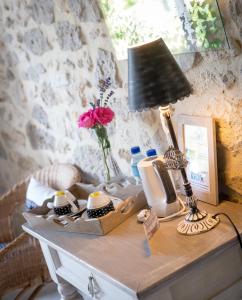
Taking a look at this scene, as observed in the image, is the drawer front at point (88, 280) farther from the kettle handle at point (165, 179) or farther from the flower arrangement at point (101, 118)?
the flower arrangement at point (101, 118)

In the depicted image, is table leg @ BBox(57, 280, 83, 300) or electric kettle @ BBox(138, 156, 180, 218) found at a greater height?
electric kettle @ BBox(138, 156, 180, 218)

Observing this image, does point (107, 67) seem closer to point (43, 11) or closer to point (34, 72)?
point (43, 11)

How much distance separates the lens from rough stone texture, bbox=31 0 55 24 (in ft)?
8.17

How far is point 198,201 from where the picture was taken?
6.10ft

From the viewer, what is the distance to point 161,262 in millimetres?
1488

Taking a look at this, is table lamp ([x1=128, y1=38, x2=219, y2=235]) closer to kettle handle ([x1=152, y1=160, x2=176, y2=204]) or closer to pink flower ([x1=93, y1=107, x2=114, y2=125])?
kettle handle ([x1=152, y1=160, x2=176, y2=204])

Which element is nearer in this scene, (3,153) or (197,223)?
(197,223)

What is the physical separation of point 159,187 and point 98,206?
0.23 metres

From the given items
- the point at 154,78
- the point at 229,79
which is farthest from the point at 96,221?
the point at 229,79

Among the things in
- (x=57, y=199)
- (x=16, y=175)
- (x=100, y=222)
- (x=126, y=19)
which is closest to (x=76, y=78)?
(x=126, y=19)

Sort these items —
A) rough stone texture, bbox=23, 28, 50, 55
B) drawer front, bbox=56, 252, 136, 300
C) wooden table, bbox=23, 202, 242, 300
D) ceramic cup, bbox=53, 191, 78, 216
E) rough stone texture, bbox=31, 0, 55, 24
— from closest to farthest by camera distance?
wooden table, bbox=23, 202, 242, 300
drawer front, bbox=56, 252, 136, 300
ceramic cup, bbox=53, 191, 78, 216
rough stone texture, bbox=31, 0, 55, 24
rough stone texture, bbox=23, 28, 50, 55

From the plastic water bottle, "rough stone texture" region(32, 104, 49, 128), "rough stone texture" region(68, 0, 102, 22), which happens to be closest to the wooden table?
the plastic water bottle

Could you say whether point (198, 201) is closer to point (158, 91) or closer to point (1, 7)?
point (158, 91)

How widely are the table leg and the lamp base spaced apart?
0.64 metres
